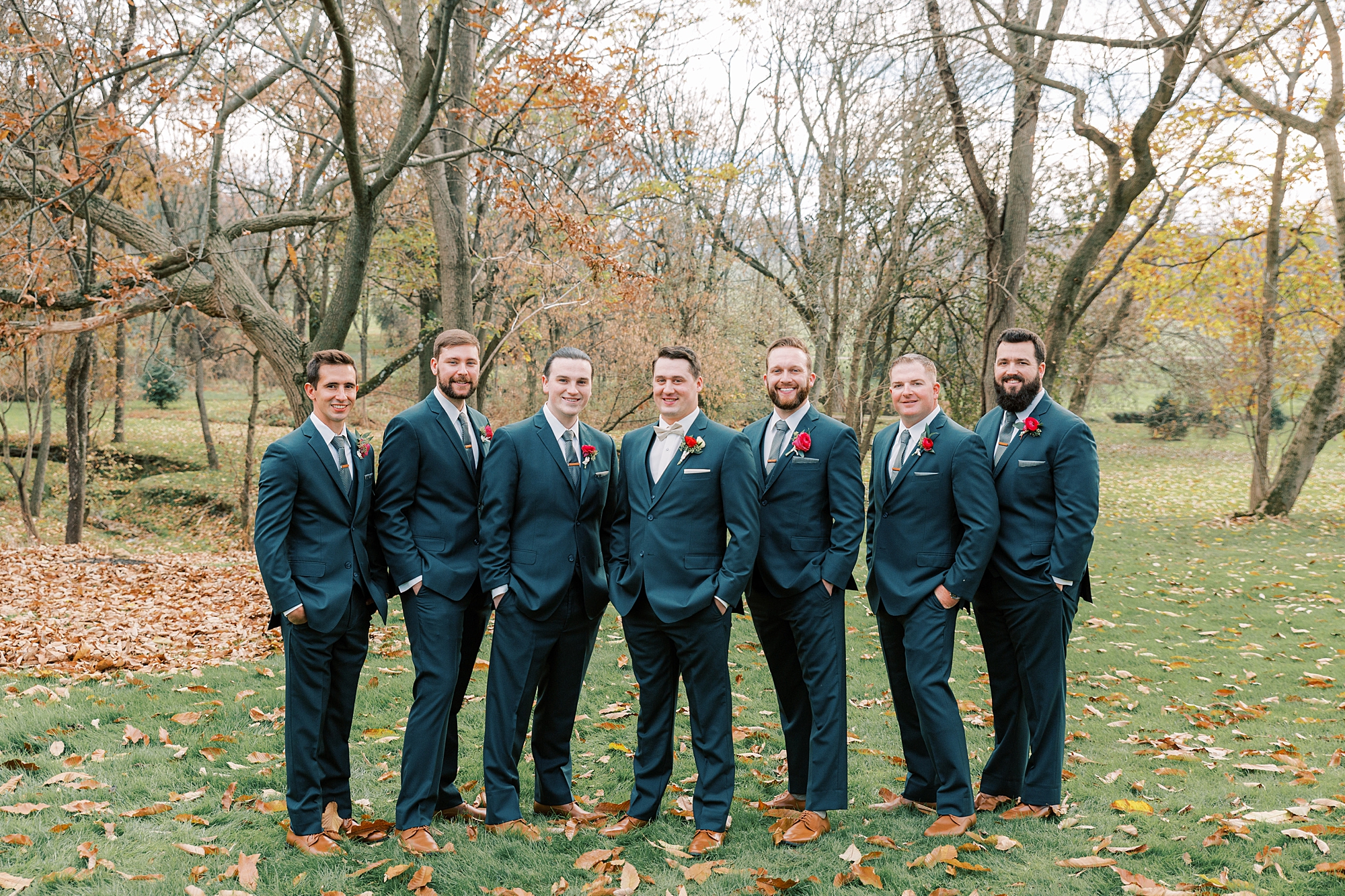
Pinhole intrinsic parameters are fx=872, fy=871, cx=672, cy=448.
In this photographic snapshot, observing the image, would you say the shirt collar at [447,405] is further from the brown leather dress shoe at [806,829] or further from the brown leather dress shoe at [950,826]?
the brown leather dress shoe at [950,826]

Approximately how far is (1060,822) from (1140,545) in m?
13.0

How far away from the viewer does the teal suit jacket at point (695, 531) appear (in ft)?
13.7

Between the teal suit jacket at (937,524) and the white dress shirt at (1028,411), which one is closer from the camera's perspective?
the teal suit jacket at (937,524)

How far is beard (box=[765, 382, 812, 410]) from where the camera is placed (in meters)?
4.46

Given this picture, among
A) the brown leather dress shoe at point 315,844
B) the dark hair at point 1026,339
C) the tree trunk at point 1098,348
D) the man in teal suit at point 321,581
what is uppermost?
the tree trunk at point 1098,348

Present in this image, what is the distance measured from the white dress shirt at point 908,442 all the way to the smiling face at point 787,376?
56 cm

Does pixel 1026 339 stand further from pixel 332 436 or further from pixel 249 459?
pixel 249 459

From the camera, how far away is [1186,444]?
36938 mm

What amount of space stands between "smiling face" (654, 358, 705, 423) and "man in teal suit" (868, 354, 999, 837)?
985 mm

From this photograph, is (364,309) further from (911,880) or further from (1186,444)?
(1186,444)

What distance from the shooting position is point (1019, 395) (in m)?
4.55

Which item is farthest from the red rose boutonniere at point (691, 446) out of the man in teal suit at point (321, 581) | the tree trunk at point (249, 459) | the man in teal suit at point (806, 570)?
the tree trunk at point (249, 459)

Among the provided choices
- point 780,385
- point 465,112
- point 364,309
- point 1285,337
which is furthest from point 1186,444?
point 780,385

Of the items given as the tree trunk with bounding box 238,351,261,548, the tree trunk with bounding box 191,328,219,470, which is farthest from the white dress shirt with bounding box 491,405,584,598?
the tree trunk with bounding box 191,328,219,470
